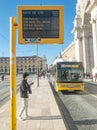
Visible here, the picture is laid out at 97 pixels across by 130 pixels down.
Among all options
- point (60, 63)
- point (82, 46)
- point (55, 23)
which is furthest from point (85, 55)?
point (55, 23)

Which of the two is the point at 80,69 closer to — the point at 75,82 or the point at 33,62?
the point at 75,82

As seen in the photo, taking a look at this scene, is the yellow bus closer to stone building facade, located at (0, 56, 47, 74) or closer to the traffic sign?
the traffic sign

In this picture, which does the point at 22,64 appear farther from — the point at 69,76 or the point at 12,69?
the point at 12,69

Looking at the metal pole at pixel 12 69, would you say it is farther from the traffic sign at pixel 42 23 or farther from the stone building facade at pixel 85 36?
the stone building facade at pixel 85 36

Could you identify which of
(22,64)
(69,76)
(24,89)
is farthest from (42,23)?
(22,64)

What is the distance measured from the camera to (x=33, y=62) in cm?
17662

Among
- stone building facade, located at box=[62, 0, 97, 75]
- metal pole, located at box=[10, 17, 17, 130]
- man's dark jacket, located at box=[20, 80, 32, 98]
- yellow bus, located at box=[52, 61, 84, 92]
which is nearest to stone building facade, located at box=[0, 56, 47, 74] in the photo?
stone building facade, located at box=[62, 0, 97, 75]

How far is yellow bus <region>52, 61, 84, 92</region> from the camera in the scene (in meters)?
24.7

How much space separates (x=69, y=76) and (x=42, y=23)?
673 inches

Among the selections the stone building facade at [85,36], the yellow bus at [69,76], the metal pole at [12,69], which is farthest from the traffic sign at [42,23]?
the stone building facade at [85,36]

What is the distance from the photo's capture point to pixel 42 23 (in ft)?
26.5

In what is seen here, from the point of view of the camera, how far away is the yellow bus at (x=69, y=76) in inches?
973

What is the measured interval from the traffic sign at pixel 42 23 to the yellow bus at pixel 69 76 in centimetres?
1666

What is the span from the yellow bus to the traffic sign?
1666 centimetres
